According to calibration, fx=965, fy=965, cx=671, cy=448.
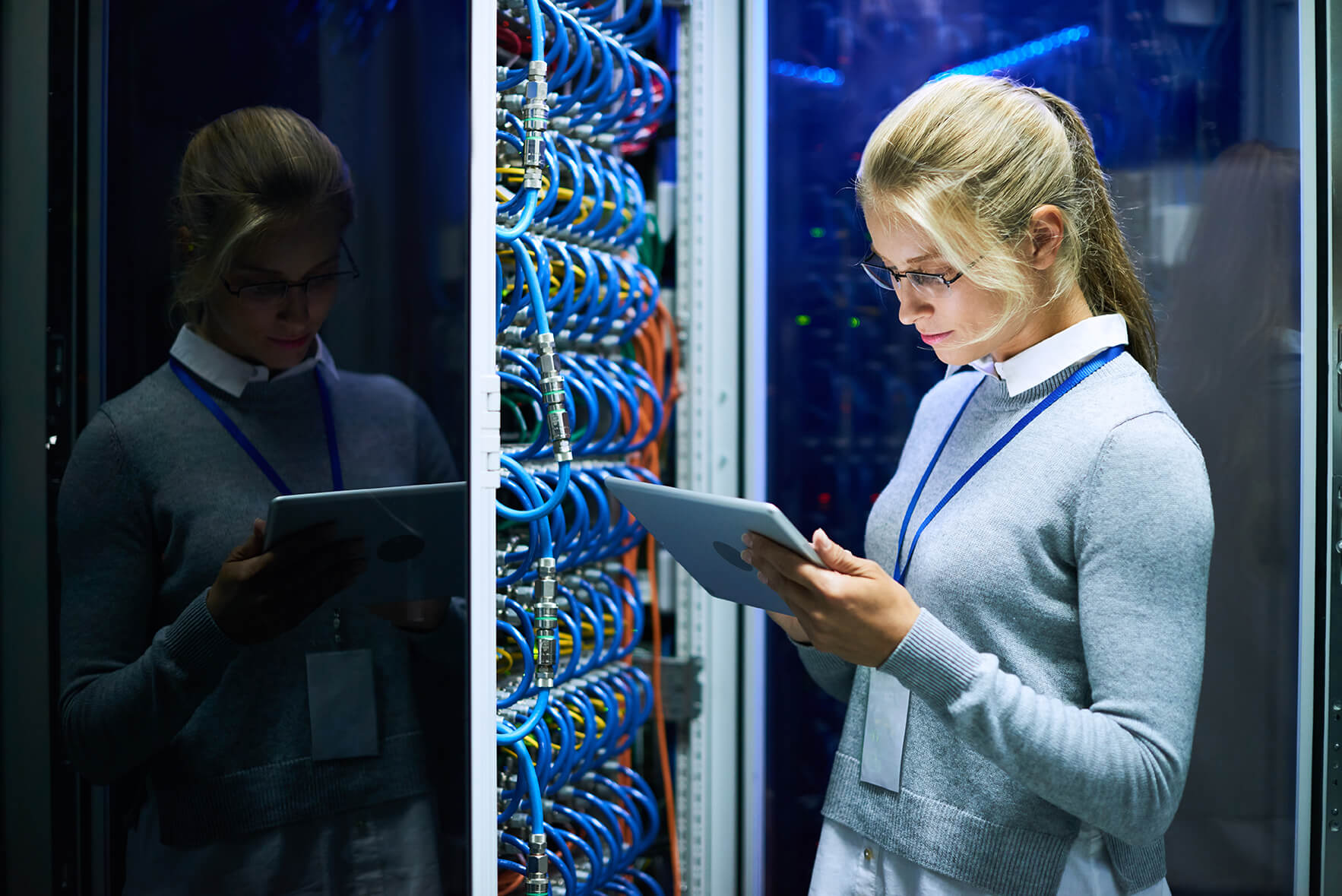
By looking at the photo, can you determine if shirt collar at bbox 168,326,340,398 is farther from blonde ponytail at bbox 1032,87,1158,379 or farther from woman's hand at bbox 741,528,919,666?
blonde ponytail at bbox 1032,87,1158,379

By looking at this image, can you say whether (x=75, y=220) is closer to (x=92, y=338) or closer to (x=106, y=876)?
(x=92, y=338)

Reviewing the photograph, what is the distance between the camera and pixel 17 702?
869 millimetres

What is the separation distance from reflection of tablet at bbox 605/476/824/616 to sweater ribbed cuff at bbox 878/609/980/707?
0.13 metres

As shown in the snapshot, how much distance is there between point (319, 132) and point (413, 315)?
216mm

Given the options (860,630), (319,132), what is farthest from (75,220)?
(860,630)

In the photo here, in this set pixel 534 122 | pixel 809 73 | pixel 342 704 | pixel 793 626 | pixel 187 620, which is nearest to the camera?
pixel 187 620

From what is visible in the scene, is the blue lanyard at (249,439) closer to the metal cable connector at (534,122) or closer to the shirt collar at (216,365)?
the shirt collar at (216,365)

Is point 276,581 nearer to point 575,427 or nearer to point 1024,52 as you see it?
point 575,427

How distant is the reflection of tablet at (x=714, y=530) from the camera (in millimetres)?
993

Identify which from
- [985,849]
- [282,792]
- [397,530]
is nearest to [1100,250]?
[985,849]

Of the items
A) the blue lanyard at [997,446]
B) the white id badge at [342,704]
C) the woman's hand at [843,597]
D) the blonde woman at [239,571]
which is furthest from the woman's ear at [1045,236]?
the white id badge at [342,704]

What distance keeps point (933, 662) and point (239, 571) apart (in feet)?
2.32

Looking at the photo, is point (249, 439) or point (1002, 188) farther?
point (1002, 188)

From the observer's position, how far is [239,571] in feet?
3.14
